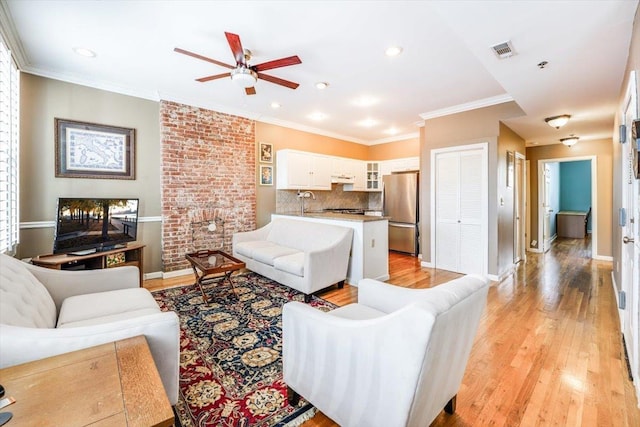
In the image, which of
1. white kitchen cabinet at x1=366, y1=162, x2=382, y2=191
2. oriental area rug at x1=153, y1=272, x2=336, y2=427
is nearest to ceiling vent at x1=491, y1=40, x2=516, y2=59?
oriental area rug at x1=153, y1=272, x2=336, y2=427

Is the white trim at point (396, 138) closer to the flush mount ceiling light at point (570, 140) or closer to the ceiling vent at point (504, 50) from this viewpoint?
the flush mount ceiling light at point (570, 140)

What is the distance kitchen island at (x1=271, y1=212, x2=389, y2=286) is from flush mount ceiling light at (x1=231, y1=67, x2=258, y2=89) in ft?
7.05

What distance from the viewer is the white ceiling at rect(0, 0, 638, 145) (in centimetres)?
202

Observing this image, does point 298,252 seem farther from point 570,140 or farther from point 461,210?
point 570,140

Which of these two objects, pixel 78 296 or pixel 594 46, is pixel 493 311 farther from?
pixel 78 296

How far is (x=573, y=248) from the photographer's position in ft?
21.6

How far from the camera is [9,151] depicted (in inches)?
106

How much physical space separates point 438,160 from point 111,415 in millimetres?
4960

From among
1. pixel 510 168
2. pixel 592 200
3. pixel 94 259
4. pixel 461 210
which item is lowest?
pixel 94 259

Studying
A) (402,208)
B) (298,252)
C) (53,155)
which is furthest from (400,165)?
(53,155)

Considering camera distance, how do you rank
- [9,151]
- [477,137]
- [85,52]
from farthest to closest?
[477,137], [85,52], [9,151]

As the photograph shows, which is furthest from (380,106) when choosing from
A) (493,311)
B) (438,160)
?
(493,311)

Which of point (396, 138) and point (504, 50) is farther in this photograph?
point (396, 138)

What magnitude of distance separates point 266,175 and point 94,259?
9.72 ft
